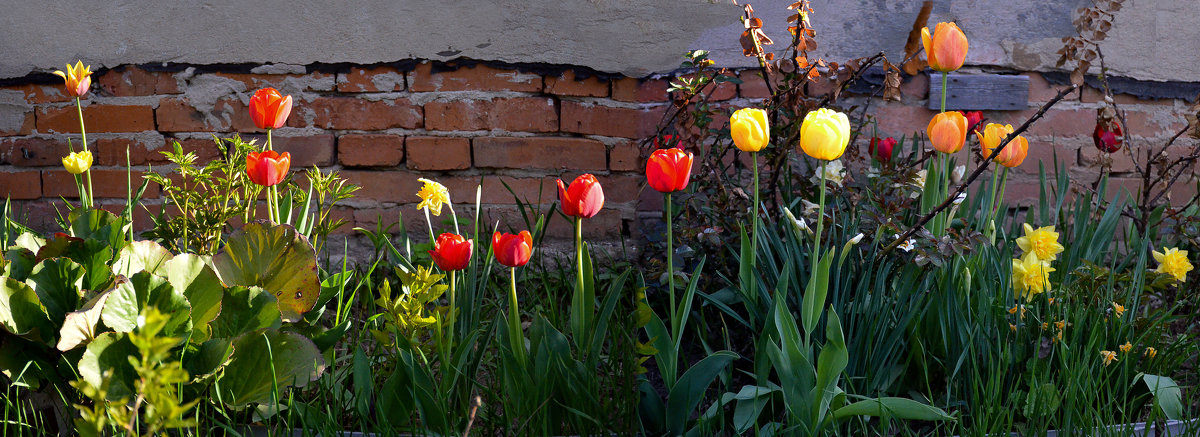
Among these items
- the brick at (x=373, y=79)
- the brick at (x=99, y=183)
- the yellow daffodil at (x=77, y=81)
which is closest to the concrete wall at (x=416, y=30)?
the brick at (x=373, y=79)

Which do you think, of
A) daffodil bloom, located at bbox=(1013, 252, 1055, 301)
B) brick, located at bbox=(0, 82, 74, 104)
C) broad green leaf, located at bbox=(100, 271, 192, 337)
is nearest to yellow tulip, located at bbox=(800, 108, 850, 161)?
daffodil bloom, located at bbox=(1013, 252, 1055, 301)

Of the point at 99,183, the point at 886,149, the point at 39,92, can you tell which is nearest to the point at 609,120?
the point at 886,149

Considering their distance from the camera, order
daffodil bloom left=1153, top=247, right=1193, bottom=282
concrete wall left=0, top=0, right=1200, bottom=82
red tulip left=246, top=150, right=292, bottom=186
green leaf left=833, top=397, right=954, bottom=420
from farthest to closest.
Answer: concrete wall left=0, top=0, right=1200, bottom=82
daffodil bloom left=1153, top=247, right=1193, bottom=282
red tulip left=246, top=150, right=292, bottom=186
green leaf left=833, top=397, right=954, bottom=420

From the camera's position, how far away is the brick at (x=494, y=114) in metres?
2.11

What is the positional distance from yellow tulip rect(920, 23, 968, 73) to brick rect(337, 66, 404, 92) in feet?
4.35

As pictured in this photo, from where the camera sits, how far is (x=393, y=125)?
6.98 ft

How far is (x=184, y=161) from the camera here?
1.42 m

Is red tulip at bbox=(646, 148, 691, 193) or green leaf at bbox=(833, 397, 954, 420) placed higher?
red tulip at bbox=(646, 148, 691, 193)

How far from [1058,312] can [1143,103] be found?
3.62ft

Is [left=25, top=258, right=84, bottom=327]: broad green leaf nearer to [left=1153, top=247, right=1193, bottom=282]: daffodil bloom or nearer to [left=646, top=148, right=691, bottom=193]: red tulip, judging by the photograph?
[left=646, top=148, right=691, bottom=193]: red tulip

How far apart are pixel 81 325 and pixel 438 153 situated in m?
1.09

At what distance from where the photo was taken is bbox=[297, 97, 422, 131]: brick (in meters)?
2.12

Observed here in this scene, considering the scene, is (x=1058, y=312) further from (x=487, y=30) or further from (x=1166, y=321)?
(x=487, y=30)

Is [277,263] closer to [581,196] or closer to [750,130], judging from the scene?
[581,196]
